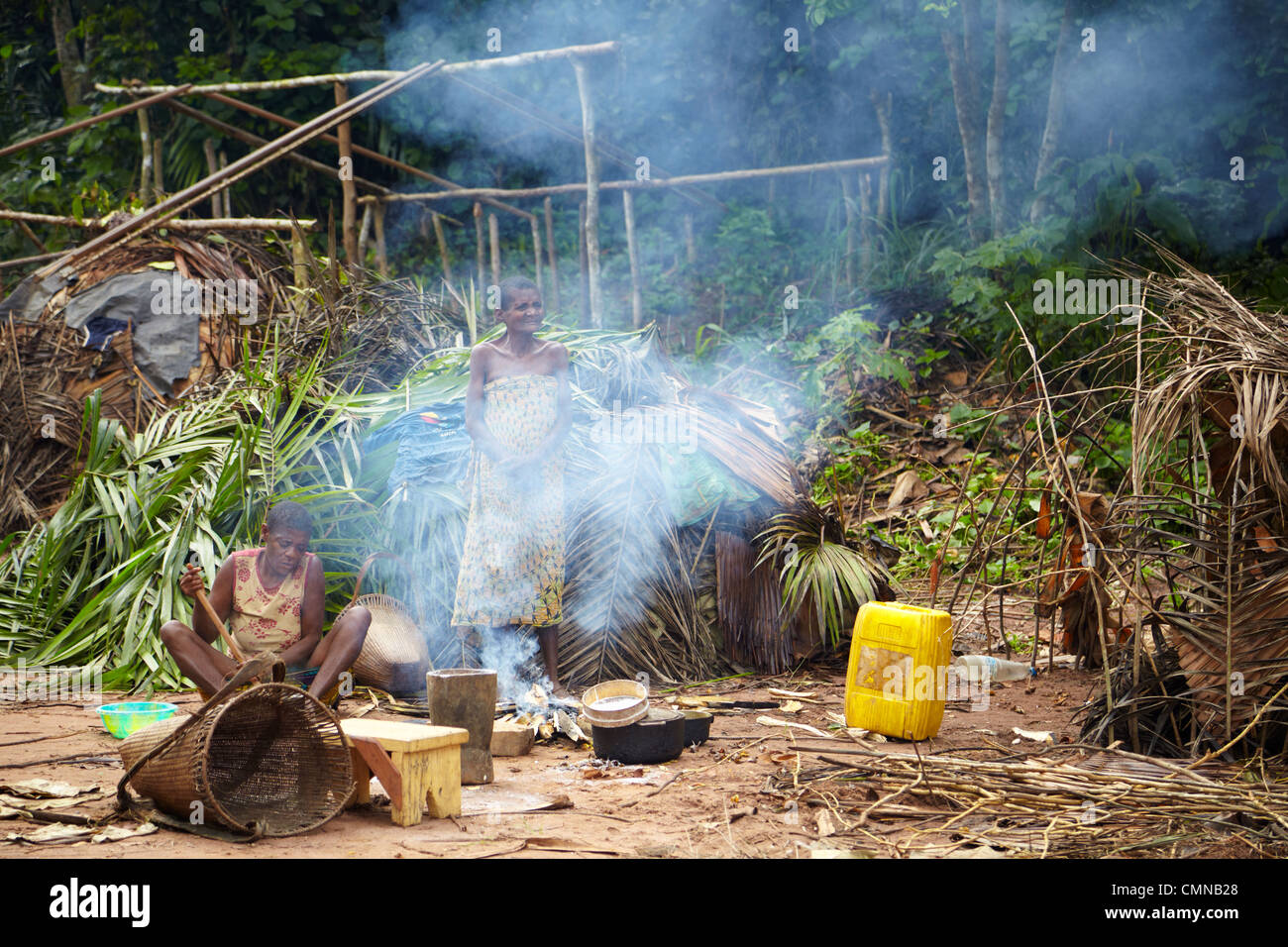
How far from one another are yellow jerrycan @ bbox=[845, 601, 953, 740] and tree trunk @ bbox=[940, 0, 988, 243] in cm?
575

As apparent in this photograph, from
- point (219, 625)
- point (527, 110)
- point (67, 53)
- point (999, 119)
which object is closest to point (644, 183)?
point (527, 110)

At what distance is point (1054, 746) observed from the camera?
143 inches

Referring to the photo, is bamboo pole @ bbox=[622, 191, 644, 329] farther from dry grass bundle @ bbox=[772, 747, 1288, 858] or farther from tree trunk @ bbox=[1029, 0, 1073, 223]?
dry grass bundle @ bbox=[772, 747, 1288, 858]

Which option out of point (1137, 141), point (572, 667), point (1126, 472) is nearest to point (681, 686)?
point (572, 667)

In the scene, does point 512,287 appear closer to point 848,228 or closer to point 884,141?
point 848,228

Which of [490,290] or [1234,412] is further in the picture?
[490,290]

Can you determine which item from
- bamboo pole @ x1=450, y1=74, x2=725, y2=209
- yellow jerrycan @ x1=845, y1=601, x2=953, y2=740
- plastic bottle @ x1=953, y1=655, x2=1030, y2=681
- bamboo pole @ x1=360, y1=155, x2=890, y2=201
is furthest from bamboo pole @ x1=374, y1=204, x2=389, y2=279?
yellow jerrycan @ x1=845, y1=601, x2=953, y2=740

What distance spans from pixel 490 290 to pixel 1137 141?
5369mm

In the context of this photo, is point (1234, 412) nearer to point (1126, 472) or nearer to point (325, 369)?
point (1126, 472)

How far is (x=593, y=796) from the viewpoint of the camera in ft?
11.2

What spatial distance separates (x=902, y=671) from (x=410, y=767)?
1.87 m

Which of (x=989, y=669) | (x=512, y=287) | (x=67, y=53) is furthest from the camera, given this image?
(x=67, y=53)

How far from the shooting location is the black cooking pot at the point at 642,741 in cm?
378

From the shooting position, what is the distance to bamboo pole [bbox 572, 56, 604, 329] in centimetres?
645
